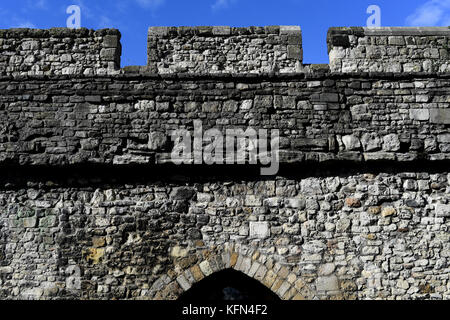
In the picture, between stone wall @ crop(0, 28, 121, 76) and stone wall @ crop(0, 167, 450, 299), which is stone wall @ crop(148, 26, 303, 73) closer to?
stone wall @ crop(0, 28, 121, 76)

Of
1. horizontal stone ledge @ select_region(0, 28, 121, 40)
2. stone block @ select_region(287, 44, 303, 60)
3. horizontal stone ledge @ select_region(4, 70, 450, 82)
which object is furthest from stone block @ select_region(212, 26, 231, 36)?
horizontal stone ledge @ select_region(4, 70, 450, 82)

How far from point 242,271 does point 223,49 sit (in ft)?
14.9

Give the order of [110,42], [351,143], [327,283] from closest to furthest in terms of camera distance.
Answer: [327,283] → [351,143] → [110,42]

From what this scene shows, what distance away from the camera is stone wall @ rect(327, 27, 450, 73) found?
7105 millimetres

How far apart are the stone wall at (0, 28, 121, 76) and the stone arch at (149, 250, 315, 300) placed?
→ 4.47 metres

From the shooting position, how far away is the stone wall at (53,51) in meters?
7.30

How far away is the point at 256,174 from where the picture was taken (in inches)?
186

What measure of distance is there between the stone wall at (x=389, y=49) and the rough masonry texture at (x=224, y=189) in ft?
7.88

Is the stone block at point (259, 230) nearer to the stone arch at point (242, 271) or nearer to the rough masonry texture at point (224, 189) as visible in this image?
the rough masonry texture at point (224, 189)

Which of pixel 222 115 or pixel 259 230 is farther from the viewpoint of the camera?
pixel 222 115

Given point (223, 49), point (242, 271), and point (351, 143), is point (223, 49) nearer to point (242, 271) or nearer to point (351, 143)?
point (351, 143)

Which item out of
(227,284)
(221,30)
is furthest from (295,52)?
(227,284)

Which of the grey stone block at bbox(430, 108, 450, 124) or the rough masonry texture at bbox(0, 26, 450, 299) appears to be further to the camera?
the grey stone block at bbox(430, 108, 450, 124)

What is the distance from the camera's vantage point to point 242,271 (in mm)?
4469
